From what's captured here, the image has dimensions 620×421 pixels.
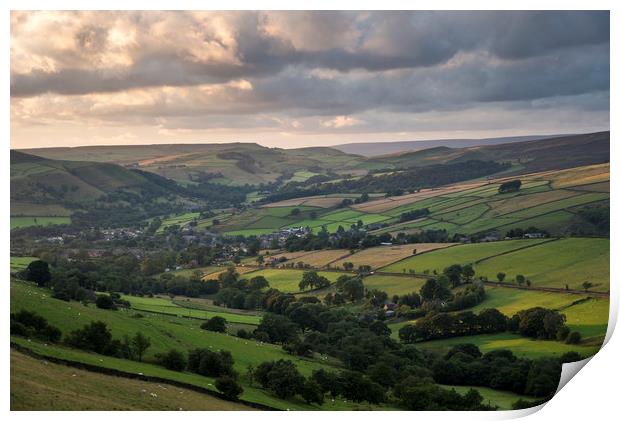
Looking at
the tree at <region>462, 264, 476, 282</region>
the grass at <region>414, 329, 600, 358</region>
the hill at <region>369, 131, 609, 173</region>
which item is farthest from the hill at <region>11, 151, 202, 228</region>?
the grass at <region>414, 329, 600, 358</region>

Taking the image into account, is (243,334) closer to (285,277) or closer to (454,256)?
(285,277)

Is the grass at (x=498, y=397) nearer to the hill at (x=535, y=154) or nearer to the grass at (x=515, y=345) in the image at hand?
the grass at (x=515, y=345)

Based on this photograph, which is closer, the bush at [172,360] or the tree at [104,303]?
the bush at [172,360]

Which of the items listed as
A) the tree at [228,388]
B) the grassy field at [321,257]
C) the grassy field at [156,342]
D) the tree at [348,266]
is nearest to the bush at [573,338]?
the grassy field at [156,342]

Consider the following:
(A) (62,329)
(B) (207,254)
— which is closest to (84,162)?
(B) (207,254)

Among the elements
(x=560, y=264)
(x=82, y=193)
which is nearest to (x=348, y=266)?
(x=560, y=264)
